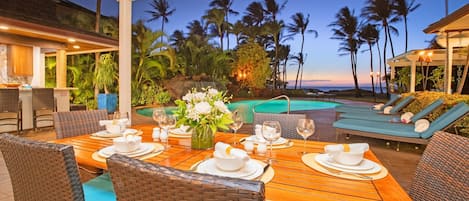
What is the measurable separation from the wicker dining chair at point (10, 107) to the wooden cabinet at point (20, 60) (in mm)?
1940

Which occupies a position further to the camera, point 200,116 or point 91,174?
point 91,174

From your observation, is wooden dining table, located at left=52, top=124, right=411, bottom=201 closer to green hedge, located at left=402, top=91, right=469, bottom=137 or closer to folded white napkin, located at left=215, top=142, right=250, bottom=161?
folded white napkin, located at left=215, top=142, right=250, bottom=161

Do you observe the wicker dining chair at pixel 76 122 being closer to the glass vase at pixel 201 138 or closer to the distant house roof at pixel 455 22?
the glass vase at pixel 201 138

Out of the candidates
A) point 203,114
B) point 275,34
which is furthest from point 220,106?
point 275,34

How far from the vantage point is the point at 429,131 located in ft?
12.6

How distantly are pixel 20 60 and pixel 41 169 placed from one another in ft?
23.6

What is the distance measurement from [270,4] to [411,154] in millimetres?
16866

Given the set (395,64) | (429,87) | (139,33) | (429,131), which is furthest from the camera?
(429,87)

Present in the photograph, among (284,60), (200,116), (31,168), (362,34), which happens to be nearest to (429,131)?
(200,116)

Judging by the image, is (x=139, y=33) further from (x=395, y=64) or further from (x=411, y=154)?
(x=395, y=64)

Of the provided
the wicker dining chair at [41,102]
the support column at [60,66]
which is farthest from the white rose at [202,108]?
the support column at [60,66]

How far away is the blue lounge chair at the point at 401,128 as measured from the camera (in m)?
3.58

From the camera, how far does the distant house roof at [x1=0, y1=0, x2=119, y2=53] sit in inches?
193

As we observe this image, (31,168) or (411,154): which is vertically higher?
(31,168)
